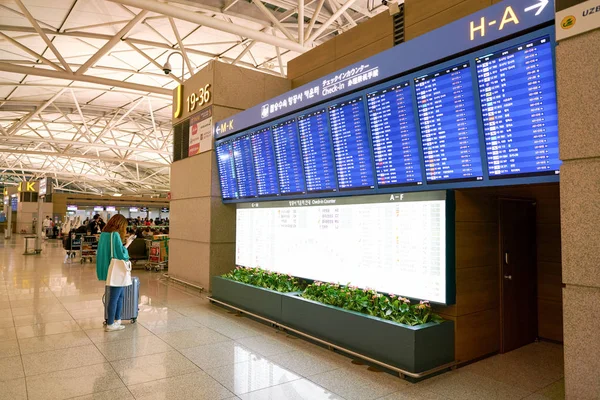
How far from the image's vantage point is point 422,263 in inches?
156

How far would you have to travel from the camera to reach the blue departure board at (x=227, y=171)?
709cm

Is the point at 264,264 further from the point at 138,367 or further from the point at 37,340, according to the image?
the point at 37,340

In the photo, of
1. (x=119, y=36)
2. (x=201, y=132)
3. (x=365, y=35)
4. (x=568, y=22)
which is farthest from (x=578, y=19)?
(x=119, y=36)

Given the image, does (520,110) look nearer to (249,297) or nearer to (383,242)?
(383,242)

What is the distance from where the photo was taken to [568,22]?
8.68ft

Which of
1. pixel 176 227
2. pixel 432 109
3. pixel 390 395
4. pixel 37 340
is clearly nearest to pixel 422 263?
pixel 390 395

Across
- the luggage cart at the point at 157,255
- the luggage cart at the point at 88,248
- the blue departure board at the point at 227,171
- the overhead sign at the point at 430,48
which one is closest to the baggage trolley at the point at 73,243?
the luggage cart at the point at 88,248

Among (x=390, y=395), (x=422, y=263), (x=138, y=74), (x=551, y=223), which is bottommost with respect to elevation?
(x=390, y=395)

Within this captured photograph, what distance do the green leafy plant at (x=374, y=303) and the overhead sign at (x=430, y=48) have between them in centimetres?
240

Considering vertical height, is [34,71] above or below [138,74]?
below

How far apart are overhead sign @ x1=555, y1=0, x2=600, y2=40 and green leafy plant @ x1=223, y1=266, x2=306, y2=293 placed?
4187 mm

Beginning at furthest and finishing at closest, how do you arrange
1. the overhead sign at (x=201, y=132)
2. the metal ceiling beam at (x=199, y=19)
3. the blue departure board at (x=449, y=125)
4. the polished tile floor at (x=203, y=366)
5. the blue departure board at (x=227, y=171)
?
the metal ceiling beam at (x=199, y=19), the overhead sign at (x=201, y=132), the blue departure board at (x=227, y=171), the blue departure board at (x=449, y=125), the polished tile floor at (x=203, y=366)

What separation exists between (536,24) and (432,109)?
42.9 inches

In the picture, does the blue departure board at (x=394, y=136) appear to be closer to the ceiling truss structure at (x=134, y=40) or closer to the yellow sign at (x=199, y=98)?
the yellow sign at (x=199, y=98)
